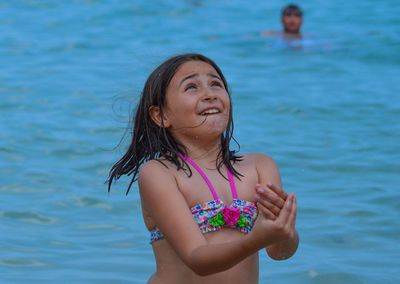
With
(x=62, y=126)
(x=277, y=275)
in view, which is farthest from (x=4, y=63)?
(x=277, y=275)

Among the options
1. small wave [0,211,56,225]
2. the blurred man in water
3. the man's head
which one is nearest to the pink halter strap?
small wave [0,211,56,225]

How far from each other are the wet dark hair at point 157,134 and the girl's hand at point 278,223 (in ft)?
1.89

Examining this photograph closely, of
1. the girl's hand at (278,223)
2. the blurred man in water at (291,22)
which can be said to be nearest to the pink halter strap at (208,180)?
the girl's hand at (278,223)

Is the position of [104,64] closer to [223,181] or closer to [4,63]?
[4,63]

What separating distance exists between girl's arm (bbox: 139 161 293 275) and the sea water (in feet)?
2.13

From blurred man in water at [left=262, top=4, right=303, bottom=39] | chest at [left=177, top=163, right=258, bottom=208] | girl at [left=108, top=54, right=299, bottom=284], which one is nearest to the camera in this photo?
girl at [left=108, top=54, right=299, bottom=284]

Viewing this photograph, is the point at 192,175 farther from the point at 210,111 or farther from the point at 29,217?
the point at 29,217

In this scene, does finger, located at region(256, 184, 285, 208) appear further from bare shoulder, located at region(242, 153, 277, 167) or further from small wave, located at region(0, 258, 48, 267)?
small wave, located at region(0, 258, 48, 267)

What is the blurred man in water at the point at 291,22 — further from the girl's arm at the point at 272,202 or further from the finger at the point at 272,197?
the finger at the point at 272,197

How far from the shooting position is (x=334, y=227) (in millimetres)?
4426

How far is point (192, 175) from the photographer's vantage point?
2664mm

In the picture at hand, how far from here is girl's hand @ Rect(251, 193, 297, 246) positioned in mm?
2143

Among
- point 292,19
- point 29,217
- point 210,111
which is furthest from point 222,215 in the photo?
point 292,19

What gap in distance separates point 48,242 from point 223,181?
1.82 m
